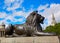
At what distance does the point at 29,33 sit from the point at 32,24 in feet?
2.80

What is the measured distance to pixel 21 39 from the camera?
13.8 m

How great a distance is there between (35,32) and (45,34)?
0.73 meters

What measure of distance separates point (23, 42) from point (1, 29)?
2.38 metres

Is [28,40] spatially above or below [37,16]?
below

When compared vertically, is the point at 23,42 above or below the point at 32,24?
below

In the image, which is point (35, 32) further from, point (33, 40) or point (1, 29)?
point (1, 29)

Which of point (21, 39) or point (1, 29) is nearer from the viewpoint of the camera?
point (21, 39)

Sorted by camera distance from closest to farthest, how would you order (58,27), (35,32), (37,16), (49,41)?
1. (49,41)
2. (35,32)
3. (37,16)
4. (58,27)

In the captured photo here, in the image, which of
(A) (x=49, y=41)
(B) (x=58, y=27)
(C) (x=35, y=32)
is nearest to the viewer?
(A) (x=49, y=41)

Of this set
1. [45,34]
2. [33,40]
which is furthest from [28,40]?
[45,34]

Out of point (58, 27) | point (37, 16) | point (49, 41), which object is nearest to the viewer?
point (49, 41)

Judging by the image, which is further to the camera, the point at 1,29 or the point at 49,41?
the point at 1,29

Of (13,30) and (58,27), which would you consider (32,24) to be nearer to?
(13,30)

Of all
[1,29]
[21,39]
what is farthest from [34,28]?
[1,29]
